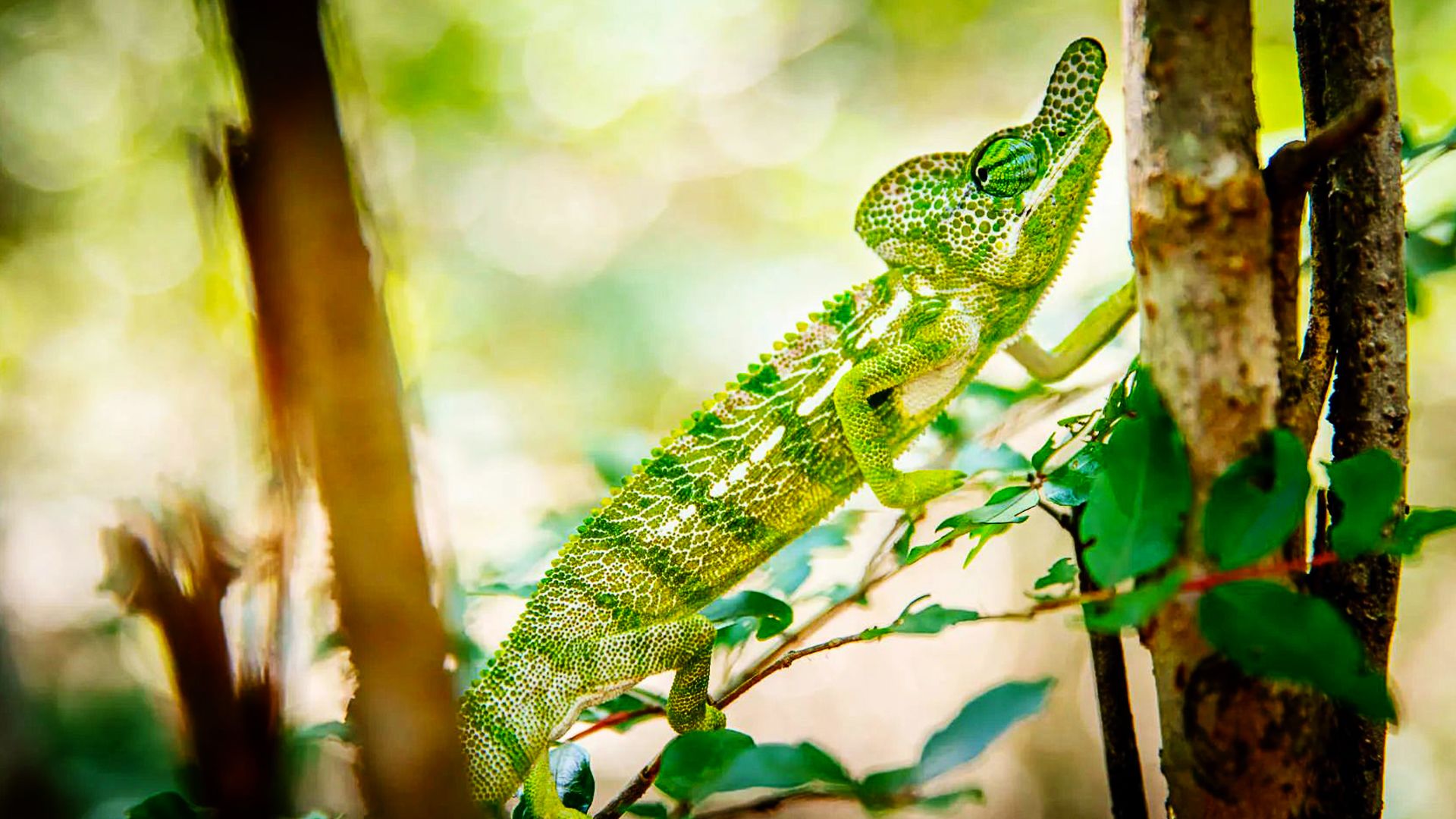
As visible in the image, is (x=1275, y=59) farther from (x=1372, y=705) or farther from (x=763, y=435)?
(x=1372, y=705)

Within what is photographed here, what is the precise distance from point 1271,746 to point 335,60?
2.43 feet

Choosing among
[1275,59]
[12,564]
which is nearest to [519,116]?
[12,564]

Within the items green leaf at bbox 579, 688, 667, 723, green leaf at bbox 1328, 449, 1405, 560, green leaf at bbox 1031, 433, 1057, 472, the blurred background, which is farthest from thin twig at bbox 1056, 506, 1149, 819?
the blurred background

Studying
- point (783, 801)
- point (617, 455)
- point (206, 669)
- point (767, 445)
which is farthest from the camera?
point (617, 455)

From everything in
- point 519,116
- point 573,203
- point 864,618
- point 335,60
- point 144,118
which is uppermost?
point 144,118

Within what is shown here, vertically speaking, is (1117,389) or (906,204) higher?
(906,204)

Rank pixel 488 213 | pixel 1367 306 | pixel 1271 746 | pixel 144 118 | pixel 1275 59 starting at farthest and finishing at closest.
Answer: pixel 488 213 → pixel 144 118 → pixel 1275 59 → pixel 1367 306 → pixel 1271 746

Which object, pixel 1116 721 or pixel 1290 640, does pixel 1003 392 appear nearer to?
pixel 1116 721

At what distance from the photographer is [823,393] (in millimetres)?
1319

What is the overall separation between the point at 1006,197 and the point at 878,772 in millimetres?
806

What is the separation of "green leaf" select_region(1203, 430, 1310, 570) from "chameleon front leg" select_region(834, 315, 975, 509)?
56 centimetres

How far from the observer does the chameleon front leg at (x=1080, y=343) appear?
1.24m

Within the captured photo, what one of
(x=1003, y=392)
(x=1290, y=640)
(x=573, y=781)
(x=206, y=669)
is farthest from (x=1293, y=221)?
(x=573, y=781)

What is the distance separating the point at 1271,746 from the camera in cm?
68
